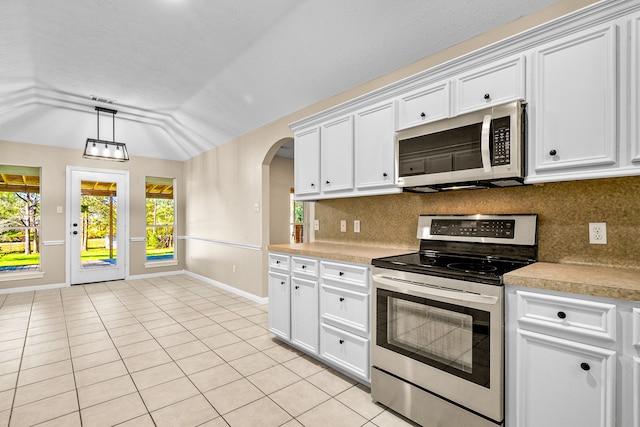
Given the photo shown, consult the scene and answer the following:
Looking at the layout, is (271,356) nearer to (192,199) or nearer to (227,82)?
(227,82)

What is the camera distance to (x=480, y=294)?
168cm

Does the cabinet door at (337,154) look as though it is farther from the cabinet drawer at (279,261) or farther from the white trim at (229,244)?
the white trim at (229,244)

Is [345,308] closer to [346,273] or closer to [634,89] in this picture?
[346,273]

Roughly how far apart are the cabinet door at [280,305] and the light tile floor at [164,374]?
0.17m

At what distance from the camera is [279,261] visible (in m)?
3.20

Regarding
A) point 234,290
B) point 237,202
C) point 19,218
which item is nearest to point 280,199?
point 237,202

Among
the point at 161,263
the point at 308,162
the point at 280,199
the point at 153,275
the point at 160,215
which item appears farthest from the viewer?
the point at 160,215

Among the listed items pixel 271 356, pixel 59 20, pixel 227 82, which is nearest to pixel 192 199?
pixel 227 82

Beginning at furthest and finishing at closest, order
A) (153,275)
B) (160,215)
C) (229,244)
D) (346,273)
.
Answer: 1. (160,215)
2. (153,275)
3. (229,244)
4. (346,273)

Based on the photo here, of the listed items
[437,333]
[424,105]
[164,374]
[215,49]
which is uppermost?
[215,49]

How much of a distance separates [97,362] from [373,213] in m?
2.88

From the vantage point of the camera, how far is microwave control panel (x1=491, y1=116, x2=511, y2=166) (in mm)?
1854

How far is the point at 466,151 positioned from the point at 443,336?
117 centimetres

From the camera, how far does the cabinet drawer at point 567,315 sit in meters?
1.35
